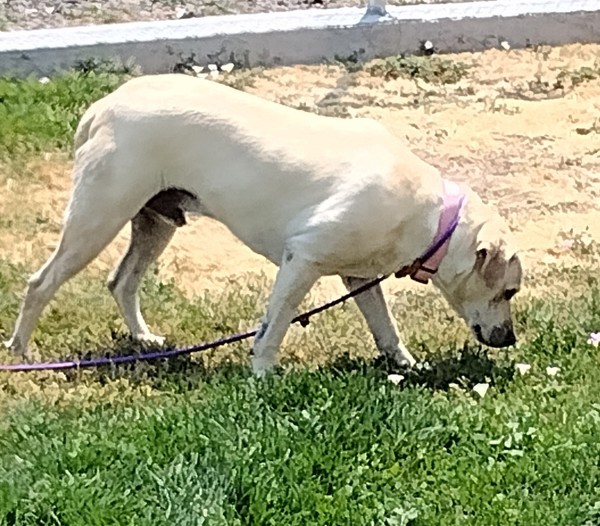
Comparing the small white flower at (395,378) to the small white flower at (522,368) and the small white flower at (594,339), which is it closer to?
the small white flower at (522,368)

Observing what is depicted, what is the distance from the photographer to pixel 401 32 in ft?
31.0

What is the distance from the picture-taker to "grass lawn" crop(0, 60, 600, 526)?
3.89m

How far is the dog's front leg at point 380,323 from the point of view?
5.18m

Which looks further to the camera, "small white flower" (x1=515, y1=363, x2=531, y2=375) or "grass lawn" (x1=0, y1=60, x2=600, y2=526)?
"small white flower" (x1=515, y1=363, x2=531, y2=375)

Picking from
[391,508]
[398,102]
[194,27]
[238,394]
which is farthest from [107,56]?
[391,508]

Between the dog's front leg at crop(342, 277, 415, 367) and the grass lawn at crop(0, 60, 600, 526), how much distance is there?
0.09 m

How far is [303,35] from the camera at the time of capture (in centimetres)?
923

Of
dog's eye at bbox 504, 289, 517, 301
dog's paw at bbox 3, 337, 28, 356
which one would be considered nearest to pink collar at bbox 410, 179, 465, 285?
dog's eye at bbox 504, 289, 517, 301

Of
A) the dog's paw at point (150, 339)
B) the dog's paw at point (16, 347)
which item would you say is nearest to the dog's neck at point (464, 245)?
the dog's paw at point (150, 339)

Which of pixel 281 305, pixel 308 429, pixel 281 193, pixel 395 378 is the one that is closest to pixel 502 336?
pixel 395 378

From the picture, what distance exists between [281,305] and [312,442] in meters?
0.74

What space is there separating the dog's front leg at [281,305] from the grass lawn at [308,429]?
0.10 m

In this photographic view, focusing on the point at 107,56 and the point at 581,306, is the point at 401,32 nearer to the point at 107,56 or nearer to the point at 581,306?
the point at 107,56

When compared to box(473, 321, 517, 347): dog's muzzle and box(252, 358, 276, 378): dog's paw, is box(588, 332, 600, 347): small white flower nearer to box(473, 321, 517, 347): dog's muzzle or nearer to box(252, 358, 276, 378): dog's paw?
box(473, 321, 517, 347): dog's muzzle
